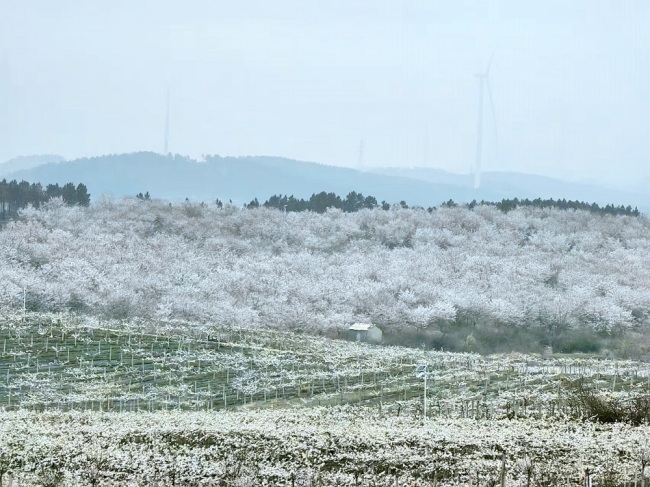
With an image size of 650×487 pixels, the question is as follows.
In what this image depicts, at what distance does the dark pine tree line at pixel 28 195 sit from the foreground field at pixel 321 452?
8587 cm

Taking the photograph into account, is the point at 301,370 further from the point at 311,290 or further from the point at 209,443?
the point at 311,290

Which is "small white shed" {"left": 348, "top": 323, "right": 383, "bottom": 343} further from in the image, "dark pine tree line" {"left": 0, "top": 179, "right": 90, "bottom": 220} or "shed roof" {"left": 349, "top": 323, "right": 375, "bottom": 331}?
"dark pine tree line" {"left": 0, "top": 179, "right": 90, "bottom": 220}

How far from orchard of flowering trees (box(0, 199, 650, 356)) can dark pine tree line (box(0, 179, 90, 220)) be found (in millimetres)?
4468

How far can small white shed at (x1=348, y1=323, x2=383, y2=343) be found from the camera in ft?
235

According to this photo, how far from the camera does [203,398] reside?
40.1m

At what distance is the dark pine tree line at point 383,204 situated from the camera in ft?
393

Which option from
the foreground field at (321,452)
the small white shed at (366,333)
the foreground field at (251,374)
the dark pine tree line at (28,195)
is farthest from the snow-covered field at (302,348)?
the dark pine tree line at (28,195)

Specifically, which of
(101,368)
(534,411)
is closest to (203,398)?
(101,368)

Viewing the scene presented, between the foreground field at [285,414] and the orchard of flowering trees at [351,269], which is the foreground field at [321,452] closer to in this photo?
the foreground field at [285,414]

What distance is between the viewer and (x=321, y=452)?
23422 millimetres

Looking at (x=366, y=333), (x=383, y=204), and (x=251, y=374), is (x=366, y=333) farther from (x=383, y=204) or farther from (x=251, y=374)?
(x=383, y=204)

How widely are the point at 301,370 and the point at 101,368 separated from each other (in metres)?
9.45

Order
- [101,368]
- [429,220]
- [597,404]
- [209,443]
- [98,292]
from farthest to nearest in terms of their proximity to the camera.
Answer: [429,220]
[98,292]
[101,368]
[597,404]
[209,443]

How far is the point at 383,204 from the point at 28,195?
42746mm
